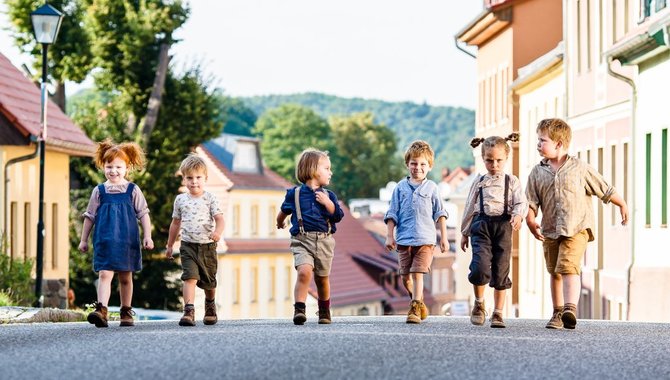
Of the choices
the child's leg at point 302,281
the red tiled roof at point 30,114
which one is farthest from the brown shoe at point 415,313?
the red tiled roof at point 30,114

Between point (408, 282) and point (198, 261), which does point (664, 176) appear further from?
point (198, 261)

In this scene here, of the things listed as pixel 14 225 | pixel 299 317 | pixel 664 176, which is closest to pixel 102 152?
pixel 299 317

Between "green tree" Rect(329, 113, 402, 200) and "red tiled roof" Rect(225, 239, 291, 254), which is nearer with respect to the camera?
"red tiled roof" Rect(225, 239, 291, 254)

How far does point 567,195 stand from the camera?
50.5 ft

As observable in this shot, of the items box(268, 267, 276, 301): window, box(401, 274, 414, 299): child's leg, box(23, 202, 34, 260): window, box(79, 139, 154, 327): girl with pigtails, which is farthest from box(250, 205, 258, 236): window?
box(79, 139, 154, 327): girl with pigtails

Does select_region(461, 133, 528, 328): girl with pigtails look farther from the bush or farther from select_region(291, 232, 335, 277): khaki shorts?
the bush

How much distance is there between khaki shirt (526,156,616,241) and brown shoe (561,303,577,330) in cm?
61

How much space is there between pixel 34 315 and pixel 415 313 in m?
4.64

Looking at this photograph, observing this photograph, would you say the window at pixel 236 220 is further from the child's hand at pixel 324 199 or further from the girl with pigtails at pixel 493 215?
the girl with pigtails at pixel 493 215

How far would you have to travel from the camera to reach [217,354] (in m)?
11.6

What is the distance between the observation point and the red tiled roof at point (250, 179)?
86.5 metres

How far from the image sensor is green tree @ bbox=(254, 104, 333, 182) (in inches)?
5098

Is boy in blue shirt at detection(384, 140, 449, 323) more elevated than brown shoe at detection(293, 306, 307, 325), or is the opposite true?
boy in blue shirt at detection(384, 140, 449, 323)

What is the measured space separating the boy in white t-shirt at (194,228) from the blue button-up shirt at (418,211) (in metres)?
1.61
